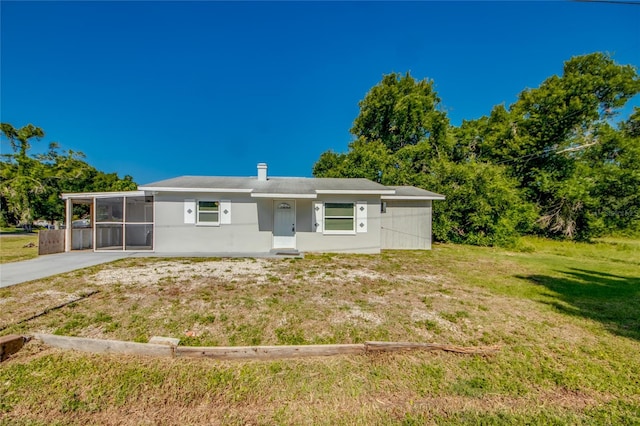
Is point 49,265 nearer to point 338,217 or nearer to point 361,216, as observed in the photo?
point 338,217

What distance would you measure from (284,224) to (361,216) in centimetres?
324

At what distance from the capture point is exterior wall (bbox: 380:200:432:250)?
41.3 ft

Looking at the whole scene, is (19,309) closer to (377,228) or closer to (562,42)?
(377,228)

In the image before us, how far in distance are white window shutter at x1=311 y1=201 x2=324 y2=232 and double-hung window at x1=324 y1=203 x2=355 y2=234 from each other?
0.17 meters

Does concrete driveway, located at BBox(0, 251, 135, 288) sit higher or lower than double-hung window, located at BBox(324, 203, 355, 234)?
lower

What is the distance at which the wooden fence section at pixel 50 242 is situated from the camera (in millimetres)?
9195

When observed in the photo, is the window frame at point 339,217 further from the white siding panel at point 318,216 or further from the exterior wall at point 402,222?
the exterior wall at point 402,222

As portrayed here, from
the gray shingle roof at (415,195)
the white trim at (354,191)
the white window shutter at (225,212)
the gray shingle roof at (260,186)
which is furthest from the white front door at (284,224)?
the gray shingle roof at (415,195)

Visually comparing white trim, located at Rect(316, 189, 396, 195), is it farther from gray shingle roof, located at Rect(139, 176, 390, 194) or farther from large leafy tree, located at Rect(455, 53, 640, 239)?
large leafy tree, located at Rect(455, 53, 640, 239)

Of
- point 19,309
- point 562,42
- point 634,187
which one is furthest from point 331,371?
point 562,42

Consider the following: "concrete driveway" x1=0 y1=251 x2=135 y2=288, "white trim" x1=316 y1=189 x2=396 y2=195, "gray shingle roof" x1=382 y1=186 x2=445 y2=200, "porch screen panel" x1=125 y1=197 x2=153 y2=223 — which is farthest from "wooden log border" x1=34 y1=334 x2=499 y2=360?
"porch screen panel" x1=125 y1=197 x2=153 y2=223

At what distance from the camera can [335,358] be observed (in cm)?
301

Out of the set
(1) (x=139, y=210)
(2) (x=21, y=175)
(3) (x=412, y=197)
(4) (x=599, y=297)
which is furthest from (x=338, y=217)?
(2) (x=21, y=175)

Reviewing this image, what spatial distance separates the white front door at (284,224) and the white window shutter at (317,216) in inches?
32.7
